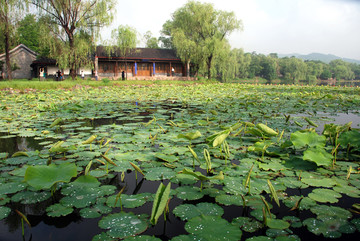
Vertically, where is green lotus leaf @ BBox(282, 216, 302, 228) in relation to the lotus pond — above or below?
below

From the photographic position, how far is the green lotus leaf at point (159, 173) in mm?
1608

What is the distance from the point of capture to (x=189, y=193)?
140 cm

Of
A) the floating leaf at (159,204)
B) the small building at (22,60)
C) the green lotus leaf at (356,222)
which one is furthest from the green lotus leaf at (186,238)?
the small building at (22,60)

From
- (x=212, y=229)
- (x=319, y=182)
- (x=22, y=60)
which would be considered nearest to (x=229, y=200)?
(x=212, y=229)

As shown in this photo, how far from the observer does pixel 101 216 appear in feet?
3.91

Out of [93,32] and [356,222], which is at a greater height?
[93,32]

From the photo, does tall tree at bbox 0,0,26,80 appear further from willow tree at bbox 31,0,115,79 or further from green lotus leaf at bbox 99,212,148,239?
green lotus leaf at bbox 99,212,148,239

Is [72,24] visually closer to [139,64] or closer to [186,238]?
[139,64]

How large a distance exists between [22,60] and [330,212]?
30.4 meters

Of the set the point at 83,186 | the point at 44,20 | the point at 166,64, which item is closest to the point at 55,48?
the point at 44,20

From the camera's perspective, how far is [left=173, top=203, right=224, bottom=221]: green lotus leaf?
1.17 meters

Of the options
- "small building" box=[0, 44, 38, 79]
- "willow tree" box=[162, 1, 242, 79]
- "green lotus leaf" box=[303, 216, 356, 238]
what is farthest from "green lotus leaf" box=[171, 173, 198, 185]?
"small building" box=[0, 44, 38, 79]

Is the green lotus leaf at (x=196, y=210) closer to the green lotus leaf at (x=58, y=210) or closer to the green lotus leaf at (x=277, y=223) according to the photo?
the green lotus leaf at (x=277, y=223)

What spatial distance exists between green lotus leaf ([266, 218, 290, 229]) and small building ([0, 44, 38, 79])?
2845 cm
